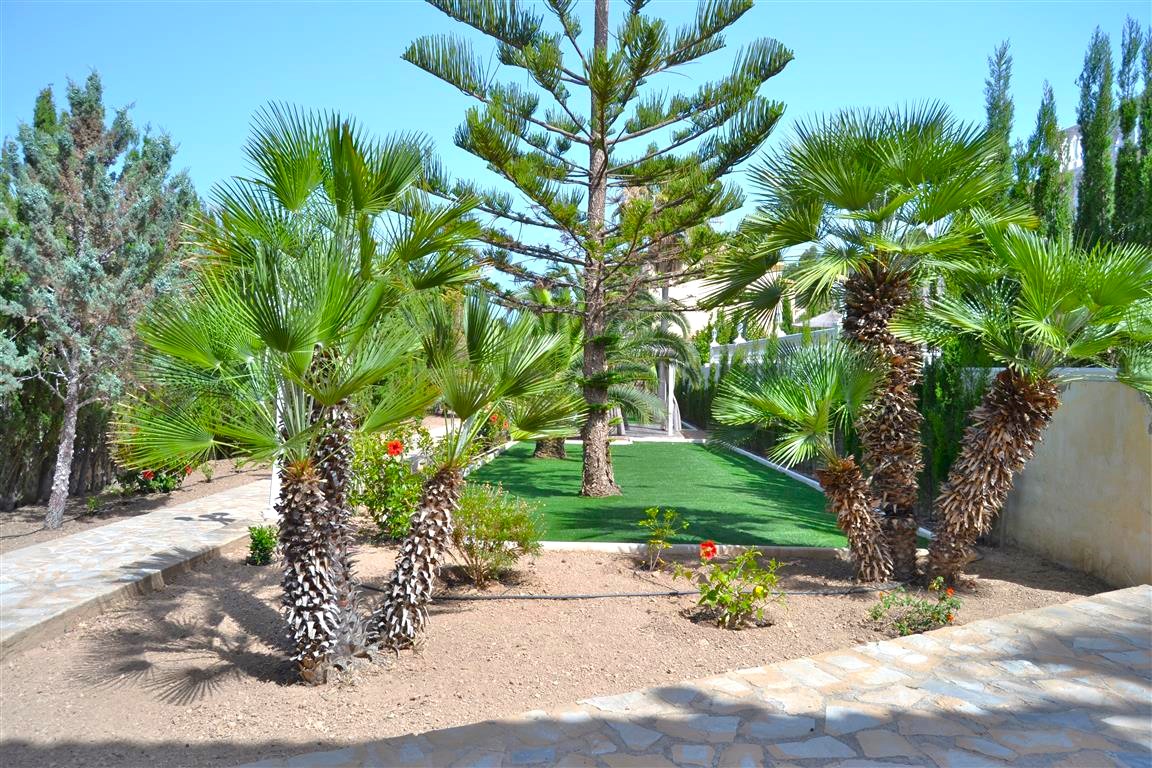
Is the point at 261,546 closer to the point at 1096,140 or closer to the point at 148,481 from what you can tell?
the point at 148,481

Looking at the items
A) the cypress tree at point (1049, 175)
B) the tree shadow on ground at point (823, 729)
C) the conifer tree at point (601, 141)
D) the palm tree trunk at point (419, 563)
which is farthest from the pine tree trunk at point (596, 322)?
the cypress tree at point (1049, 175)

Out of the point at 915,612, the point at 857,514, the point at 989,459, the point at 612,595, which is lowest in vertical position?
the point at 612,595

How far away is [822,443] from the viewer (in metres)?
6.10

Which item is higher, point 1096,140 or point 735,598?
point 1096,140

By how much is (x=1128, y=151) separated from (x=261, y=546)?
12.1 metres

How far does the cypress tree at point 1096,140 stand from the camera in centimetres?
1149

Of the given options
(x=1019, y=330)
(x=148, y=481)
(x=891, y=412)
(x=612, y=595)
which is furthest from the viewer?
(x=148, y=481)

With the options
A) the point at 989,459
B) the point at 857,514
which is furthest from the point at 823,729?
the point at 989,459

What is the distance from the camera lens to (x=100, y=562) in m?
7.08

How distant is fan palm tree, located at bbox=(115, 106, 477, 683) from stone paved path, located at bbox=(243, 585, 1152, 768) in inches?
51.8

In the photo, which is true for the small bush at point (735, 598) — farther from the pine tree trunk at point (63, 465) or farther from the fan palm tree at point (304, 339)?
the pine tree trunk at point (63, 465)

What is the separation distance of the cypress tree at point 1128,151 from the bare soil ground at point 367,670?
658cm

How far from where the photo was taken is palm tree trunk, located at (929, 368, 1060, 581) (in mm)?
5809

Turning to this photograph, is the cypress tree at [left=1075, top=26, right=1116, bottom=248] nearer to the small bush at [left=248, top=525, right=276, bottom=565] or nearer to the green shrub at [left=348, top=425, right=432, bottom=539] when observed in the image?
the green shrub at [left=348, top=425, right=432, bottom=539]
